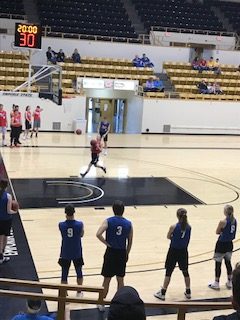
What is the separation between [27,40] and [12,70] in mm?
8493

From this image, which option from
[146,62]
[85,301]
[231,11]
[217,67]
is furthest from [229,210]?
[231,11]

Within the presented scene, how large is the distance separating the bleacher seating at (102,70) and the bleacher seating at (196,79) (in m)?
1.68

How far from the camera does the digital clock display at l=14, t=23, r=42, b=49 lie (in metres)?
16.6

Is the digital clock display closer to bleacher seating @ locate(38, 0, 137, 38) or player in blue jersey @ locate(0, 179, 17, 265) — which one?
player in blue jersey @ locate(0, 179, 17, 265)

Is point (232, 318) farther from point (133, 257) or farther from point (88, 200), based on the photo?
point (88, 200)

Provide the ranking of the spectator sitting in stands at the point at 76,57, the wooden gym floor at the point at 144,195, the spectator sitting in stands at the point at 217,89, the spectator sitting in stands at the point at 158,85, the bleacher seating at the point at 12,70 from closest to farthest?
the wooden gym floor at the point at 144,195 < the bleacher seating at the point at 12,70 < the spectator sitting in stands at the point at 158,85 < the spectator sitting in stands at the point at 76,57 < the spectator sitting in stands at the point at 217,89

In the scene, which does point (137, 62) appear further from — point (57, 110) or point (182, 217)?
point (182, 217)

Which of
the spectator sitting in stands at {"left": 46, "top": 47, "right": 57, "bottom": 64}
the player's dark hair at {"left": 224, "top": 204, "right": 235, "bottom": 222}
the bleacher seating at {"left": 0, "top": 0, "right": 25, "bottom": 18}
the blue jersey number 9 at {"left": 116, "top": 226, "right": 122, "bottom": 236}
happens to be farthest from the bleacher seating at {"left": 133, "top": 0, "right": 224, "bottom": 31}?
the blue jersey number 9 at {"left": 116, "top": 226, "right": 122, "bottom": 236}

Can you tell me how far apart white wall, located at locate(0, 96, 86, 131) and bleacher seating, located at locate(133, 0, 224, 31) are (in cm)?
1025

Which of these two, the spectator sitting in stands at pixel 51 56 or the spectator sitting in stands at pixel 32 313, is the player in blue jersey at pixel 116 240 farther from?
the spectator sitting in stands at pixel 51 56

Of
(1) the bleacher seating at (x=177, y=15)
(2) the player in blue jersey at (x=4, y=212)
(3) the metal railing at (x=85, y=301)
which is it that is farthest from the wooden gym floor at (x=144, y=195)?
(1) the bleacher seating at (x=177, y=15)

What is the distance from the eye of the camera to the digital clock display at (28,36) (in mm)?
16578

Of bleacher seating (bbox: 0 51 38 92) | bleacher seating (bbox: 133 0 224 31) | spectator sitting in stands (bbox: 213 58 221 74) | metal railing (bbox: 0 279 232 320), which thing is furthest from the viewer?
bleacher seating (bbox: 133 0 224 31)

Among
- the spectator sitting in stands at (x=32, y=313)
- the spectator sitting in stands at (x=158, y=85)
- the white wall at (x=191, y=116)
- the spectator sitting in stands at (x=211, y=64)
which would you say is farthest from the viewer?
the spectator sitting in stands at (x=211, y=64)
